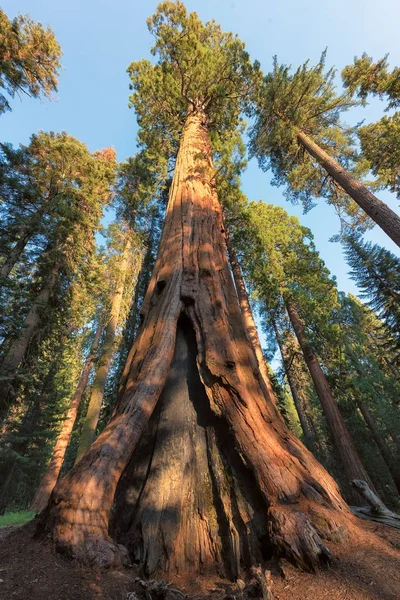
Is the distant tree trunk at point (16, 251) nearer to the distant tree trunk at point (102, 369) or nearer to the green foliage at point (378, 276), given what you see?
the distant tree trunk at point (102, 369)

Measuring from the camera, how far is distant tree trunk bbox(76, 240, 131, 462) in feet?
31.8

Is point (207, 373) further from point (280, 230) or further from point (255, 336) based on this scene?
point (280, 230)

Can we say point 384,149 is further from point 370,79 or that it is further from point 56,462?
point 56,462

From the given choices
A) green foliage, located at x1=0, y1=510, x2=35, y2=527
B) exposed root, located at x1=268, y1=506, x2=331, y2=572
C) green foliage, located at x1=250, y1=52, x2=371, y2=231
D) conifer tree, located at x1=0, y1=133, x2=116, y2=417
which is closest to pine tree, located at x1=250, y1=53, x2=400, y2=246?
green foliage, located at x1=250, y1=52, x2=371, y2=231

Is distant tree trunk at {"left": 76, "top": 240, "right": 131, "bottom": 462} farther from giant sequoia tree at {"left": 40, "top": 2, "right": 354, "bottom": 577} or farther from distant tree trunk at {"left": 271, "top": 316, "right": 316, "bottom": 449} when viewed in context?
giant sequoia tree at {"left": 40, "top": 2, "right": 354, "bottom": 577}

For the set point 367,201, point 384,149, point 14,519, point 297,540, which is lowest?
point 297,540

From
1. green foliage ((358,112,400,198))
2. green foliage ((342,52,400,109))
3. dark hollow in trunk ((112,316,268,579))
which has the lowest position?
dark hollow in trunk ((112,316,268,579))

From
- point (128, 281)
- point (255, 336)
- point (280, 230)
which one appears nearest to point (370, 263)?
point (280, 230)

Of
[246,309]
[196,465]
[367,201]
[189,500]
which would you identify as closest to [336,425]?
[246,309]

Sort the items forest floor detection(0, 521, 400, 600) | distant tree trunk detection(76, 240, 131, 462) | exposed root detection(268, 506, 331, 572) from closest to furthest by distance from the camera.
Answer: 1. forest floor detection(0, 521, 400, 600)
2. exposed root detection(268, 506, 331, 572)
3. distant tree trunk detection(76, 240, 131, 462)

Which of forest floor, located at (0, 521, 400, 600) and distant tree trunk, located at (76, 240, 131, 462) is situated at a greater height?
distant tree trunk, located at (76, 240, 131, 462)

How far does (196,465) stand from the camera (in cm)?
288

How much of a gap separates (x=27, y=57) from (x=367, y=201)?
495 inches

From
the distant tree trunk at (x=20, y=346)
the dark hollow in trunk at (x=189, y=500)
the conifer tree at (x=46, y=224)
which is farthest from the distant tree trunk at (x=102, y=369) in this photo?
the dark hollow in trunk at (x=189, y=500)
